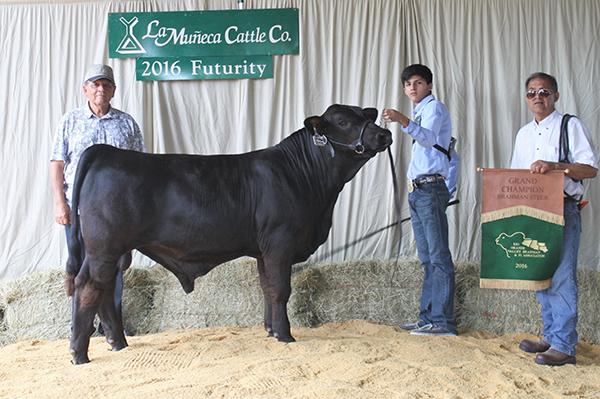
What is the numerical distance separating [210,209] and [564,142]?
7.20ft

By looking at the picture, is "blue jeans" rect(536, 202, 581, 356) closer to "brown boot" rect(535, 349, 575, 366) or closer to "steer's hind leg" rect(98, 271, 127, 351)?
"brown boot" rect(535, 349, 575, 366)

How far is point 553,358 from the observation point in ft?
12.8

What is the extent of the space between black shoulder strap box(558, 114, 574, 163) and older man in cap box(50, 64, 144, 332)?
285 centimetres

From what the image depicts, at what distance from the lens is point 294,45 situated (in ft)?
18.8

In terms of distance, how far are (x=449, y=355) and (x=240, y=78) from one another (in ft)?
9.95

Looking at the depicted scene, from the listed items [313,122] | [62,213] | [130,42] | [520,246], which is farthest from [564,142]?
[130,42]

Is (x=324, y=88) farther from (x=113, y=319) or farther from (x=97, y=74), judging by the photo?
(x=113, y=319)

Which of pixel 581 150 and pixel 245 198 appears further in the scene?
pixel 245 198

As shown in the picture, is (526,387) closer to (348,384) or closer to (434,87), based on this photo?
(348,384)

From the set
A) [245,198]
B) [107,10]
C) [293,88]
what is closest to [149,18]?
[107,10]

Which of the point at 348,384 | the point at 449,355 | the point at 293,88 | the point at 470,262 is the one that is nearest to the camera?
the point at 348,384

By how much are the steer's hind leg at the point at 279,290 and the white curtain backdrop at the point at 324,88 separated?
1.54 m

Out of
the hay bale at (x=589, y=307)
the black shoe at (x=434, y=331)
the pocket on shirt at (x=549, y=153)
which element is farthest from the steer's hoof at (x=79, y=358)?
the hay bale at (x=589, y=307)

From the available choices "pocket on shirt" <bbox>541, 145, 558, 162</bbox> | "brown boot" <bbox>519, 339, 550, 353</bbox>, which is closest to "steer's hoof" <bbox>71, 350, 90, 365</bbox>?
"brown boot" <bbox>519, 339, 550, 353</bbox>
